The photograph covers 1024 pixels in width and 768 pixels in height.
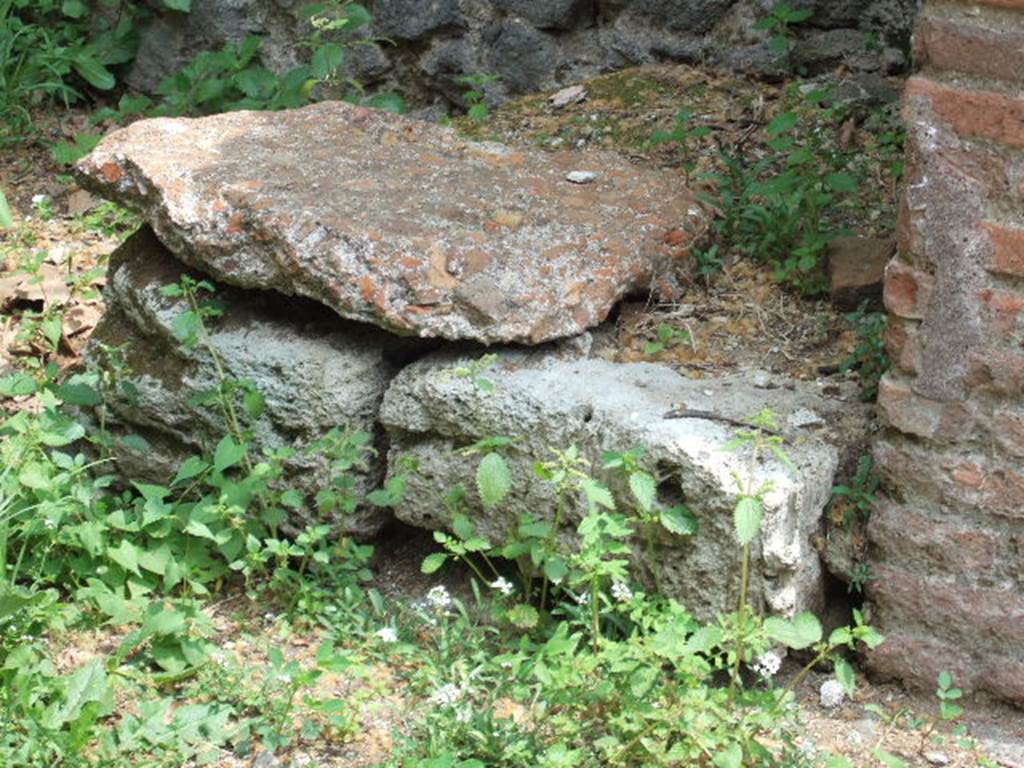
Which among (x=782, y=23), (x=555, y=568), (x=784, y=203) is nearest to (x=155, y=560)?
(x=555, y=568)

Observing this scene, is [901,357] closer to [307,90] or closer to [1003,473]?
[1003,473]

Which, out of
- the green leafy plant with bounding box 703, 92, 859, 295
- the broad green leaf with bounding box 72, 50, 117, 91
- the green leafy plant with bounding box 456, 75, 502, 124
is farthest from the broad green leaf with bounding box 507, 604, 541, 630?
the broad green leaf with bounding box 72, 50, 117, 91

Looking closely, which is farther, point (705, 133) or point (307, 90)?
point (307, 90)

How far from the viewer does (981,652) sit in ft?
10.5

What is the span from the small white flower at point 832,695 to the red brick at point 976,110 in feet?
3.63

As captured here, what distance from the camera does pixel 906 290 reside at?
9.95 feet

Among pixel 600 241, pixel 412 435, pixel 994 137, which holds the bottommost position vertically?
pixel 412 435

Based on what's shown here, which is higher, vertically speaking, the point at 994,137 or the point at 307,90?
the point at 994,137

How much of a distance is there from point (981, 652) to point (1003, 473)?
375mm

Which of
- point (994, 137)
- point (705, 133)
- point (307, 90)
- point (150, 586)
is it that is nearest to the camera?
point (994, 137)

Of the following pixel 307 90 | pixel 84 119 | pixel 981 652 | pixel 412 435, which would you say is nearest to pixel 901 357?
pixel 981 652

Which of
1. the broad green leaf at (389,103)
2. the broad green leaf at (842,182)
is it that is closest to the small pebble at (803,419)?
the broad green leaf at (842,182)

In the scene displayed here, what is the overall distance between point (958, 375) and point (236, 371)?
1573 millimetres

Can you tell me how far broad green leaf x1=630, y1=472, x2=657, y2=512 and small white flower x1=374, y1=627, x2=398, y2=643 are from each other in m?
0.57
